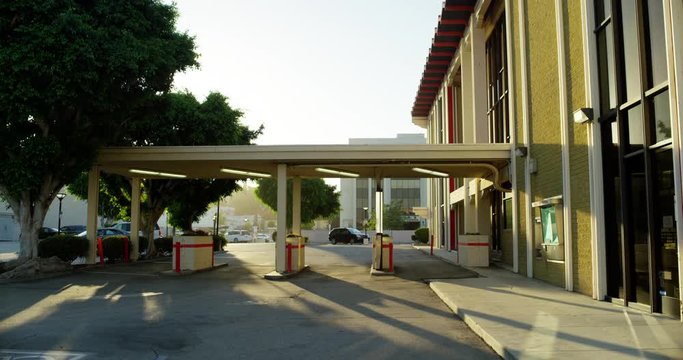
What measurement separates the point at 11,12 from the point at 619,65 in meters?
15.0

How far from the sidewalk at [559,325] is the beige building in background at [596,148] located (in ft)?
2.12

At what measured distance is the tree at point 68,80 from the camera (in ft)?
52.5

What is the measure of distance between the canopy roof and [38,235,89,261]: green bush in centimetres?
275

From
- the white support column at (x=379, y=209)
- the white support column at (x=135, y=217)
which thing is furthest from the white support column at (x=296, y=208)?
the white support column at (x=135, y=217)

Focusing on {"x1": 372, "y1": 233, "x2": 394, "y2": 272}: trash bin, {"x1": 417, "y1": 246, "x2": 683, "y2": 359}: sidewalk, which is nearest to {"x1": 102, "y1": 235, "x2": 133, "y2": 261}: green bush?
{"x1": 372, "y1": 233, "x2": 394, "y2": 272}: trash bin

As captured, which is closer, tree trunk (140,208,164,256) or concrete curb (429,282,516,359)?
concrete curb (429,282,516,359)

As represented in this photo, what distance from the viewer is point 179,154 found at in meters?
19.2

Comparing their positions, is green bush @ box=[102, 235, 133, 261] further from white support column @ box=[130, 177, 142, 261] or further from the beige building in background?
the beige building in background

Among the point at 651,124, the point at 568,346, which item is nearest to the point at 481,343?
the point at 568,346

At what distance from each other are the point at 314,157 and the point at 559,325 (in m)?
10.8

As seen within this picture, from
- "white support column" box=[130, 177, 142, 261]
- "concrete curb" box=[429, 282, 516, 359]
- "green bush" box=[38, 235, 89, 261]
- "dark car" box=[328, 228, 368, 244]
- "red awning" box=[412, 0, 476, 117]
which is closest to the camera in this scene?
"concrete curb" box=[429, 282, 516, 359]

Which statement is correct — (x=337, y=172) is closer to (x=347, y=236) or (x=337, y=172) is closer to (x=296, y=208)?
(x=296, y=208)

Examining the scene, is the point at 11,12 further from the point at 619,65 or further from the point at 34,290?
the point at 619,65

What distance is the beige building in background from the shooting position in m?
9.53
